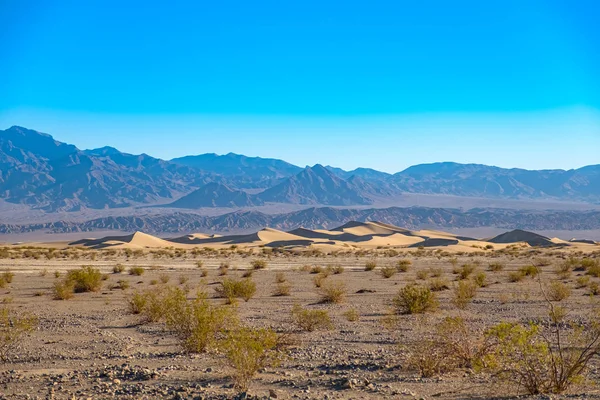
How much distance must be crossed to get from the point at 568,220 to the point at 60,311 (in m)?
195

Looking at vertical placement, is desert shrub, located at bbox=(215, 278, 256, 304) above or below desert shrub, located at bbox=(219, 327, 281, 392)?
below

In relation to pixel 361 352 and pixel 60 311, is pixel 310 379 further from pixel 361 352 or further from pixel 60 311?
pixel 60 311

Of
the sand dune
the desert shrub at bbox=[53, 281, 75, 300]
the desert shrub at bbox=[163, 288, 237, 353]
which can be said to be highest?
the desert shrub at bbox=[163, 288, 237, 353]

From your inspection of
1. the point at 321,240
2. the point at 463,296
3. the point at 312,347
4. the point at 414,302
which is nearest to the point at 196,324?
the point at 312,347

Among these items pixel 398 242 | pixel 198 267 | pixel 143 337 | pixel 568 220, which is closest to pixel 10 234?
pixel 398 242

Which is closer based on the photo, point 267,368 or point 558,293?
point 267,368

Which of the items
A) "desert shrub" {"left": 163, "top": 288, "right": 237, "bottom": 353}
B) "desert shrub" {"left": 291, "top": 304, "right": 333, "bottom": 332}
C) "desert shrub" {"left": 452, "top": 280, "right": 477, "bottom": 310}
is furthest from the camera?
"desert shrub" {"left": 452, "top": 280, "right": 477, "bottom": 310}

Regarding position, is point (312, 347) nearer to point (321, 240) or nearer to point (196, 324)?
point (196, 324)

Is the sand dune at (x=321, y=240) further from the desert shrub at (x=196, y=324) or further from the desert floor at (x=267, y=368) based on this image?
the desert shrub at (x=196, y=324)

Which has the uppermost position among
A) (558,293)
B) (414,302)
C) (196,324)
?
(196,324)

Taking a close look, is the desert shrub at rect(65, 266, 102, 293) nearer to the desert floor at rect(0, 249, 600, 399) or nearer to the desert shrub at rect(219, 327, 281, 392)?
the desert floor at rect(0, 249, 600, 399)

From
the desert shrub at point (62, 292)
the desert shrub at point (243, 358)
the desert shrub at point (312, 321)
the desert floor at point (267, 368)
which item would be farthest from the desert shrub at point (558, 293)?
the desert shrub at point (62, 292)

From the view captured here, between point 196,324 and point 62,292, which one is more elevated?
point 196,324

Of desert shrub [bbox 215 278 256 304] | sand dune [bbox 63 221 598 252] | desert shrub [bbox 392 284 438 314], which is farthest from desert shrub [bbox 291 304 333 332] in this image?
sand dune [bbox 63 221 598 252]
